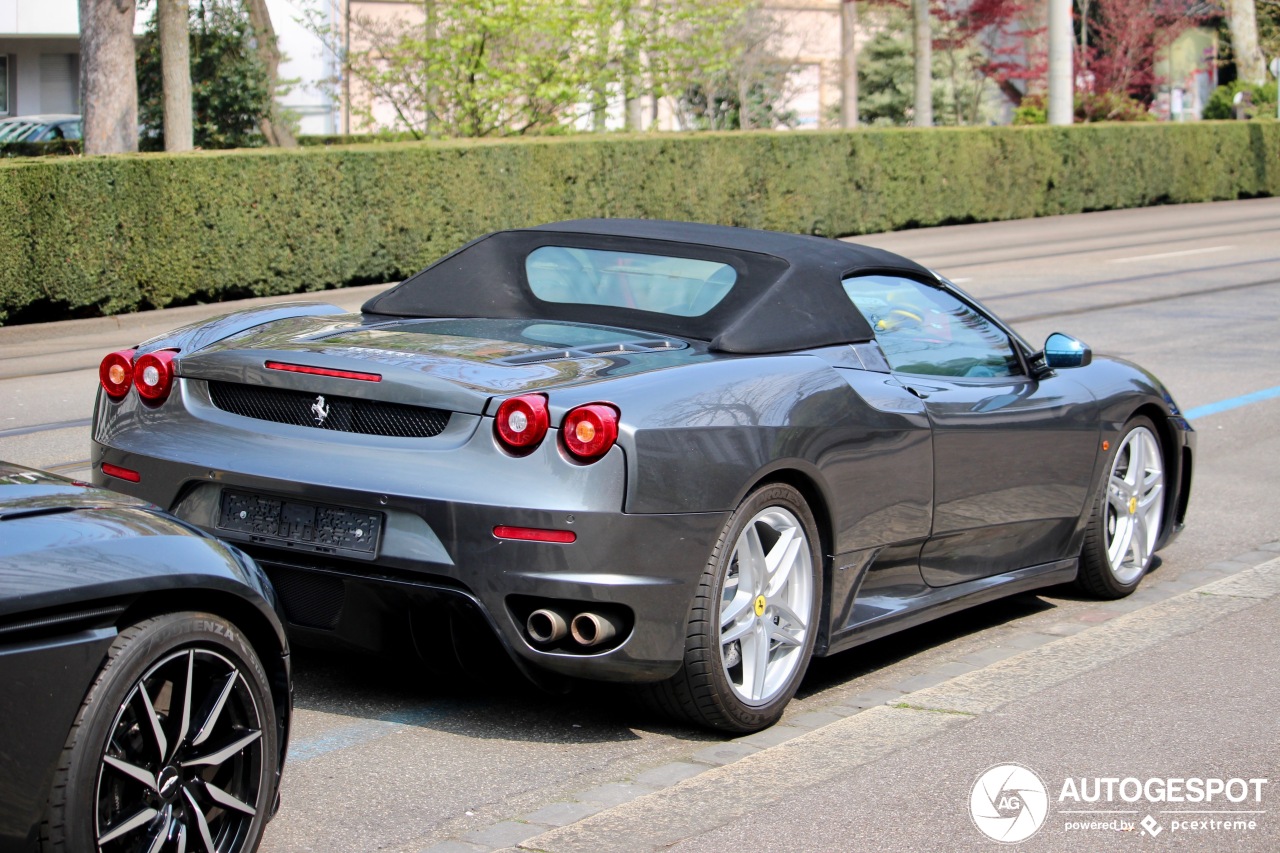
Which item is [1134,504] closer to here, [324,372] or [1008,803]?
[1008,803]

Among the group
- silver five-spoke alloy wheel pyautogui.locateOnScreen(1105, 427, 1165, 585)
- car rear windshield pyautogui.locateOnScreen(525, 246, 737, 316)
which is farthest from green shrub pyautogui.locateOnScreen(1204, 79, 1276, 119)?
car rear windshield pyautogui.locateOnScreen(525, 246, 737, 316)

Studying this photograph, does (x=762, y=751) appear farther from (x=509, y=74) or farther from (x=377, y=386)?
(x=509, y=74)

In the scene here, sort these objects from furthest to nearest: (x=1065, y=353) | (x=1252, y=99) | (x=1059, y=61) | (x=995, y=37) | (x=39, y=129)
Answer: (x=995, y=37) < (x=1252, y=99) < (x=39, y=129) < (x=1059, y=61) < (x=1065, y=353)

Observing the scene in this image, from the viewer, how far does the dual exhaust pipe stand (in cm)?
422

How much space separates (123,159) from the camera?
53.1 feet

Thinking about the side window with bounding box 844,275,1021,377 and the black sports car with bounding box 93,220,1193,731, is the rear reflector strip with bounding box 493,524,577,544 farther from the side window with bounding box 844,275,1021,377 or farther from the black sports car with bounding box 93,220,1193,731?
the side window with bounding box 844,275,1021,377

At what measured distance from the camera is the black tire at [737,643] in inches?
172

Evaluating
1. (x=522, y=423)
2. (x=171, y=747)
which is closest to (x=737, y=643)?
(x=522, y=423)

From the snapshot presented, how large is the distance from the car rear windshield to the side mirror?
1.43 m

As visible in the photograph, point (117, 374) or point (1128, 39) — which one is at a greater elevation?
point (1128, 39)

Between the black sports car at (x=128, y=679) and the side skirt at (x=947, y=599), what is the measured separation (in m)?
2.01

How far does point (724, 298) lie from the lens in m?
5.16

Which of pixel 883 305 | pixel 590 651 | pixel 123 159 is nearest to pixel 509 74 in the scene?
pixel 123 159

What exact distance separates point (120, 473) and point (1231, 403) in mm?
8331
